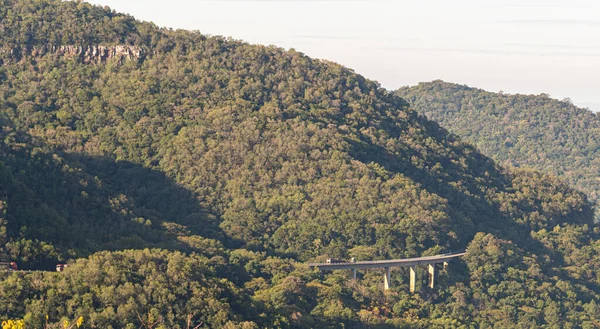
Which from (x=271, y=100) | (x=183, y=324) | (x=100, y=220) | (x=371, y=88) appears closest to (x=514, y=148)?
(x=371, y=88)

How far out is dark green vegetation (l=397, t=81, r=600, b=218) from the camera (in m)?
179

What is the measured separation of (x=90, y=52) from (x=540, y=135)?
94.8m

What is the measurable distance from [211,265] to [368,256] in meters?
18.2

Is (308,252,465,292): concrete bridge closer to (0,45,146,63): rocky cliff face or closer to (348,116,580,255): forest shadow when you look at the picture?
(348,116,580,255): forest shadow

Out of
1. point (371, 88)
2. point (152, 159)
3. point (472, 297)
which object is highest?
point (371, 88)

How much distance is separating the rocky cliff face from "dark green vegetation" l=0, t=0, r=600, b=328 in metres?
0.26

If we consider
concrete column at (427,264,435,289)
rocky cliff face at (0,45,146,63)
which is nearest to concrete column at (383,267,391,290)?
concrete column at (427,264,435,289)

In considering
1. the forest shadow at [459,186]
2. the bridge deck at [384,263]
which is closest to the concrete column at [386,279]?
the bridge deck at [384,263]

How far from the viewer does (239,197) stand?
9950 cm

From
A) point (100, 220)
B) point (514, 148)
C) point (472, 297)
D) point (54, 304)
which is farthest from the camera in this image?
point (514, 148)

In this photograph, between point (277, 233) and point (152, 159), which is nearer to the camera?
point (277, 233)

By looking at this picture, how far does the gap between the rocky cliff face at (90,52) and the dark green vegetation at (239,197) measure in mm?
255

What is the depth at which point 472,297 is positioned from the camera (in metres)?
91.0

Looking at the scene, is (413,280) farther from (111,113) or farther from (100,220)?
(111,113)
